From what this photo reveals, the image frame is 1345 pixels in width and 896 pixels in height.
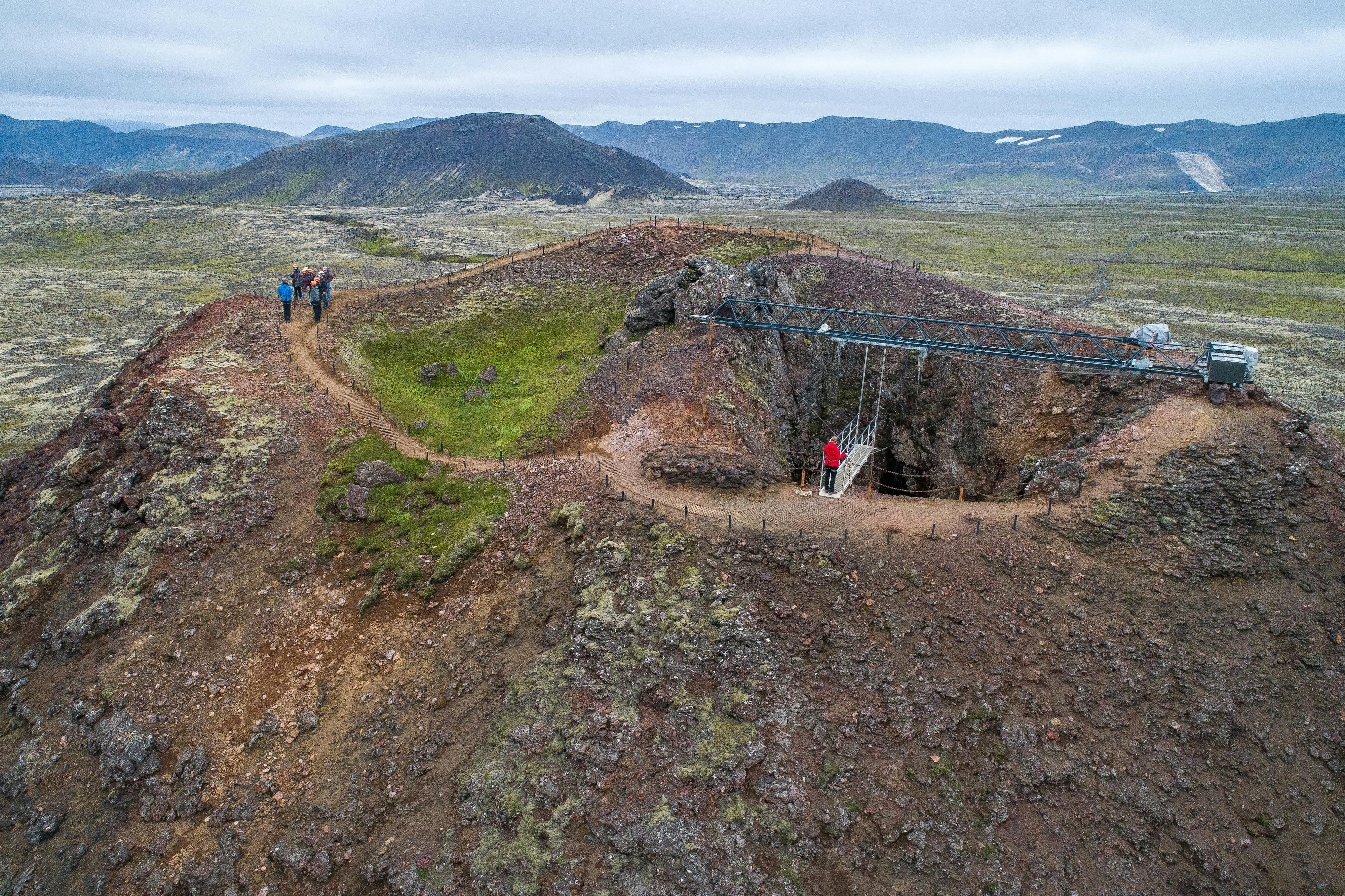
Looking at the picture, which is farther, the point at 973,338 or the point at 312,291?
the point at 973,338

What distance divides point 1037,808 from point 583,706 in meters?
12.4

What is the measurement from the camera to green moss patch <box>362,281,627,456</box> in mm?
31594

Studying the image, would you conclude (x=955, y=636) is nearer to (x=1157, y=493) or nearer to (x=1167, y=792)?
(x=1167, y=792)

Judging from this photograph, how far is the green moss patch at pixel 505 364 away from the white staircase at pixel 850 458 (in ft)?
41.5

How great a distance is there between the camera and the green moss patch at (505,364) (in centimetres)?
3159

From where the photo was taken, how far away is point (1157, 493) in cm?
2225

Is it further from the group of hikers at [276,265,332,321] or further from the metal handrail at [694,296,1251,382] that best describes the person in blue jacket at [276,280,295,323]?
the metal handrail at [694,296,1251,382]

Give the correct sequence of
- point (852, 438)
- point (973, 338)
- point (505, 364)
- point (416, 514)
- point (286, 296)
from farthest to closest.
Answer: point (505, 364) → point (973, 338) → point (286, 296) → point (852, 438) → point (416, 514)

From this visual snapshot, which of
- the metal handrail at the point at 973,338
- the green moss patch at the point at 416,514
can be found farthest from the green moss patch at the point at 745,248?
the green moss patch at the point at 416,514

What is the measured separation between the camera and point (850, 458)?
91.4 ft

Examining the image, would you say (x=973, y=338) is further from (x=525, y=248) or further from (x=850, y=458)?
(x=525, y=248)

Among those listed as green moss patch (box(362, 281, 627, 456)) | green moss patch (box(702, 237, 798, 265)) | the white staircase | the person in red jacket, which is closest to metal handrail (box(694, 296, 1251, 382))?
the white staircase

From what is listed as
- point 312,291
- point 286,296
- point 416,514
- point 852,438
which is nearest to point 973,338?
point 852,438

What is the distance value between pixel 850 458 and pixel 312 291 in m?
33.1
